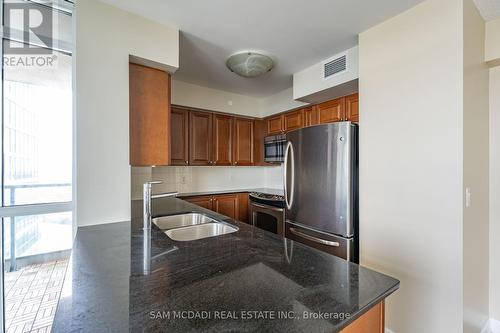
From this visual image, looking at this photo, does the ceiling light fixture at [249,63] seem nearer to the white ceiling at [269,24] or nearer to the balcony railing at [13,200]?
the white ceiling at [269,24]

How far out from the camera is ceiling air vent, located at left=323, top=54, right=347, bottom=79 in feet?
7.51

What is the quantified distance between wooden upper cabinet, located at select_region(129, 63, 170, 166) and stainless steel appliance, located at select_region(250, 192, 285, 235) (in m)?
1.58

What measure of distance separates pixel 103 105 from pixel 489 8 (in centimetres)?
279

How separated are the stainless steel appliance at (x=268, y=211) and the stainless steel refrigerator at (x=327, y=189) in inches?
18.6

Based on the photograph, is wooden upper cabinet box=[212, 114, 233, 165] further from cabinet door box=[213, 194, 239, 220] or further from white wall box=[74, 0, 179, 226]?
white wall box=[74, 0, 179, 226]

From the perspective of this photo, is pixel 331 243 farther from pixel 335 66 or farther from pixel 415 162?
pixel 335 66

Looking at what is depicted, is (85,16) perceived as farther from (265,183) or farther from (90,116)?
(265,183)

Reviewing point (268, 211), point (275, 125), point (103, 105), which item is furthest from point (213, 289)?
point (275, 125)

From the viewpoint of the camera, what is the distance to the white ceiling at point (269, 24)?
5.38ft

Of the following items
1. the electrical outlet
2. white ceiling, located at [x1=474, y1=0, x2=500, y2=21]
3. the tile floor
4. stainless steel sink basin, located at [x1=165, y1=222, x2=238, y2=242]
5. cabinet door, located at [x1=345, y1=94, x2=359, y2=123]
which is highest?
white ceiling, located at [x1=474, y1=0, x2=500, y2=21]

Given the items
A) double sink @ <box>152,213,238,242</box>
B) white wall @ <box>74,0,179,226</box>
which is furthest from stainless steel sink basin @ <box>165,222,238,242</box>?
white wall @ <box>74,0,179,226</box>

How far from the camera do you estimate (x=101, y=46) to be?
1.62 m

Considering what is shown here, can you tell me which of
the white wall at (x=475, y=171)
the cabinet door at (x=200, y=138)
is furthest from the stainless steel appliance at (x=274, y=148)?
the white wall at (x=475, y=171)

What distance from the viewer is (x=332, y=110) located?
2746 mm
